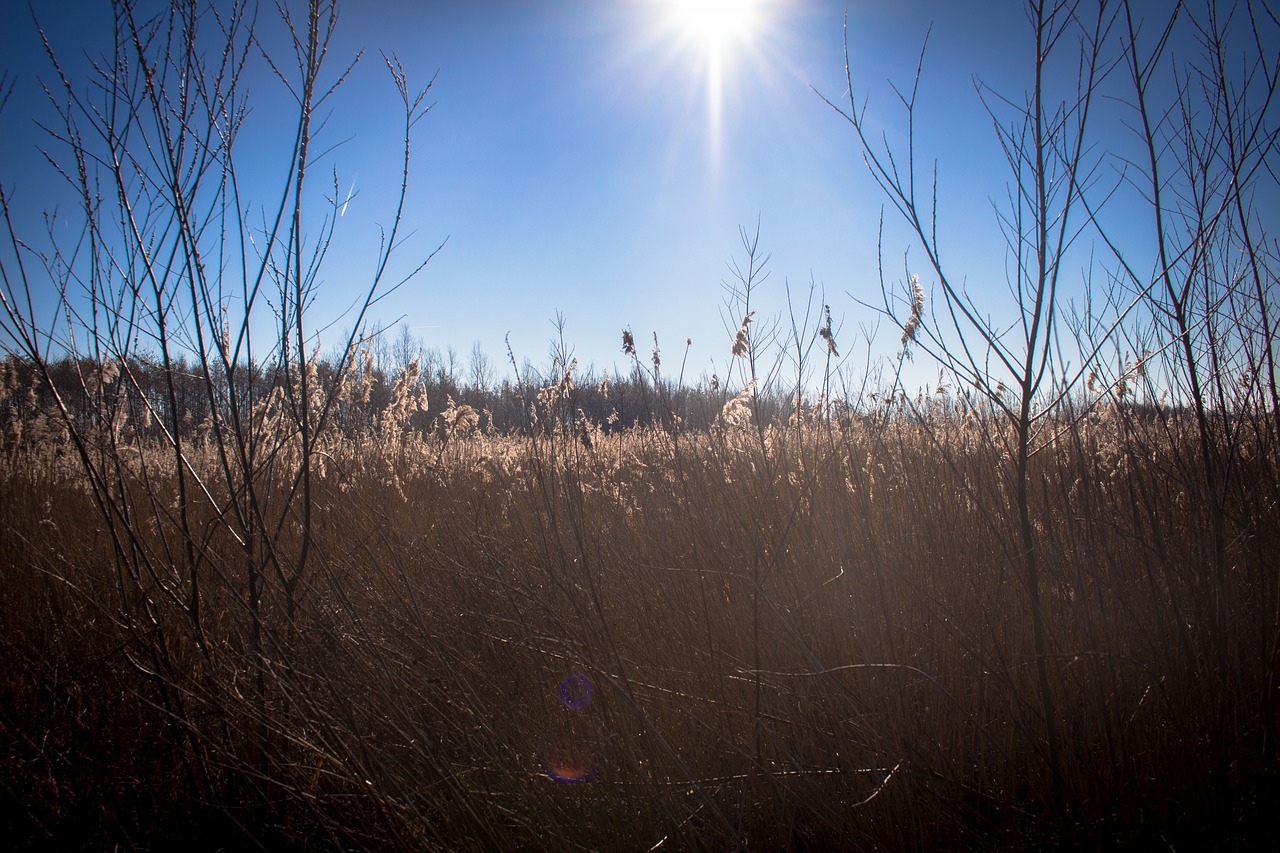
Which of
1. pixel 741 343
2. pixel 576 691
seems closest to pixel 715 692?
pixel 576 691

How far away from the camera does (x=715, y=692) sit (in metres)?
1.87

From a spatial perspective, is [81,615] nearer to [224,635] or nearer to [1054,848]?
[224,635]

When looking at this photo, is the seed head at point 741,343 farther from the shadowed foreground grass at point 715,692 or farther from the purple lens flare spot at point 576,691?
the purple lens flare spot at point 576,691

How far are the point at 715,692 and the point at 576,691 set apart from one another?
53 centimetres

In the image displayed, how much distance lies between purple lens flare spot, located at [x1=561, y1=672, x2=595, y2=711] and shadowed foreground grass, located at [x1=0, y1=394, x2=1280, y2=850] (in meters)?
0.01

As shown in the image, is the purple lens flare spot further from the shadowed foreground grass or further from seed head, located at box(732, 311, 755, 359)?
seed head, located at box(732, 311, 755, 359)

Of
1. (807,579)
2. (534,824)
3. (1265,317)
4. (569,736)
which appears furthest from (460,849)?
(1265,317)

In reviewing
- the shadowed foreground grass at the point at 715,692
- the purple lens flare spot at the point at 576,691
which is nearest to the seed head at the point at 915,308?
the shadowed foreground grass at the point at 715,692

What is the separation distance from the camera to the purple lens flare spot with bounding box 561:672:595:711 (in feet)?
6.57

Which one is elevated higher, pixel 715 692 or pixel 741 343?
pixel 741 343

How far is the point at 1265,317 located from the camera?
1.55m

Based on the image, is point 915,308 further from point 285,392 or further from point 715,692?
point 285,392

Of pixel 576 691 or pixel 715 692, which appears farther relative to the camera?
pixel 576 691

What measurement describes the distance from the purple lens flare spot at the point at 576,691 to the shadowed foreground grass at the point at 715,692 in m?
0.01
